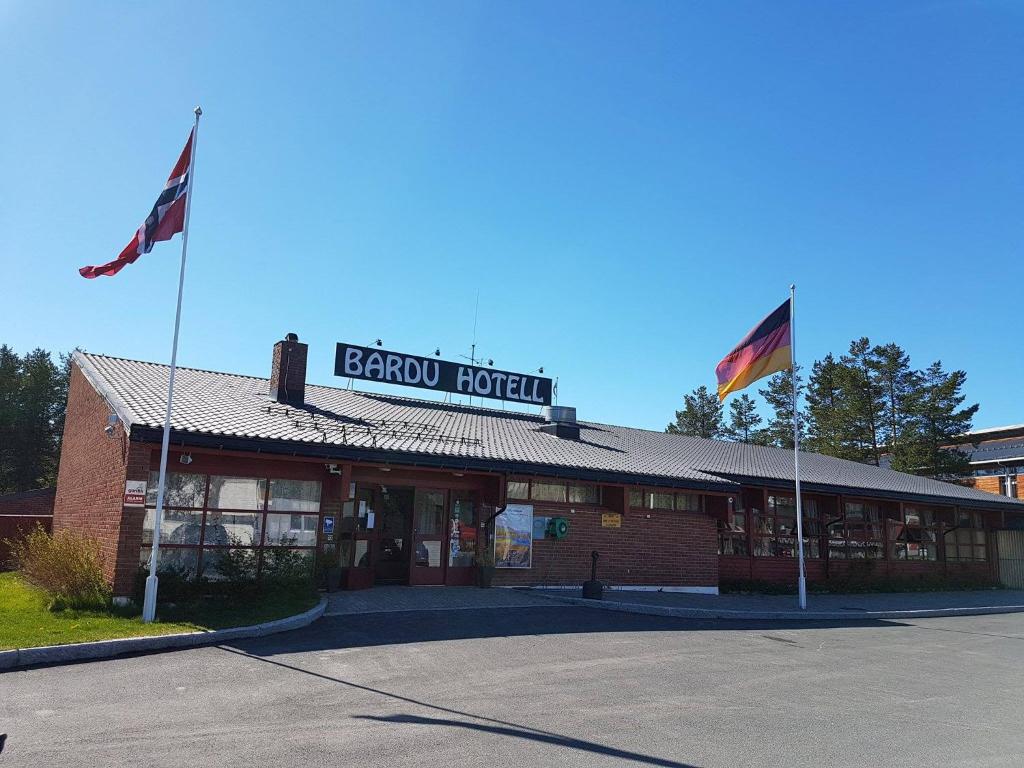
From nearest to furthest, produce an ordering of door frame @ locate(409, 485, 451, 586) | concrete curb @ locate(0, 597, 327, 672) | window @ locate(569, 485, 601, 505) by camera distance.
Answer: concrete curb @ locate(0, 597, 327, 672) < door frame @ locate(409, 485, 451, 586) < window @ locate(569, 485, 601, 505)

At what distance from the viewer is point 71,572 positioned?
12.4 metres

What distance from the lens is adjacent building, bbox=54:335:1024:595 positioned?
1383 centimetres

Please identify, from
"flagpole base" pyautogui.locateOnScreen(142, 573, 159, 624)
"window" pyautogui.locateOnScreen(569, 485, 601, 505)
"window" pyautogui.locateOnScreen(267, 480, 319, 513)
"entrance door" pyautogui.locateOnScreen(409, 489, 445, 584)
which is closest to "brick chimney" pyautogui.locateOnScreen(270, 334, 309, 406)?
"window" pyautogui.locateOnScreen(267, 480, 319, 513)

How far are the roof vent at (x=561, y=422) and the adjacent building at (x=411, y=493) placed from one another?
0.07m

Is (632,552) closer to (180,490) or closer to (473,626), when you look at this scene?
(473,626)

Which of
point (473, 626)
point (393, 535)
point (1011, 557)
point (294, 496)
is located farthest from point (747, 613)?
point (1011, 557)

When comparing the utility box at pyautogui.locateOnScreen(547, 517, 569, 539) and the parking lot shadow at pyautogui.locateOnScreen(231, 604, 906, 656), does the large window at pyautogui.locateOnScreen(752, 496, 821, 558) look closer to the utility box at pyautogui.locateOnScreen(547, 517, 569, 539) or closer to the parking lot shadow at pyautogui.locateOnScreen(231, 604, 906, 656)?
the parking lot shadow at pyautogui.locateOnScreen(231, 604, 906, 656)

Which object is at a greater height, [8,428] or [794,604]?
[8,428]

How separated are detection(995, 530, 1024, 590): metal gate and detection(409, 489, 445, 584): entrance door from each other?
2391cm

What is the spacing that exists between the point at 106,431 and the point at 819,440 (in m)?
45.4

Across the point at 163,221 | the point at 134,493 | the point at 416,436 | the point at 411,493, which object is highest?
the point at 163,221

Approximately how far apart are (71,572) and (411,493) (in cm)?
660

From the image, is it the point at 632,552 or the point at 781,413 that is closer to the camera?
the point at 632,552

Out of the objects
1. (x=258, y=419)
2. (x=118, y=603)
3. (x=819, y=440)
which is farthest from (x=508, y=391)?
(x=819, y=440)
